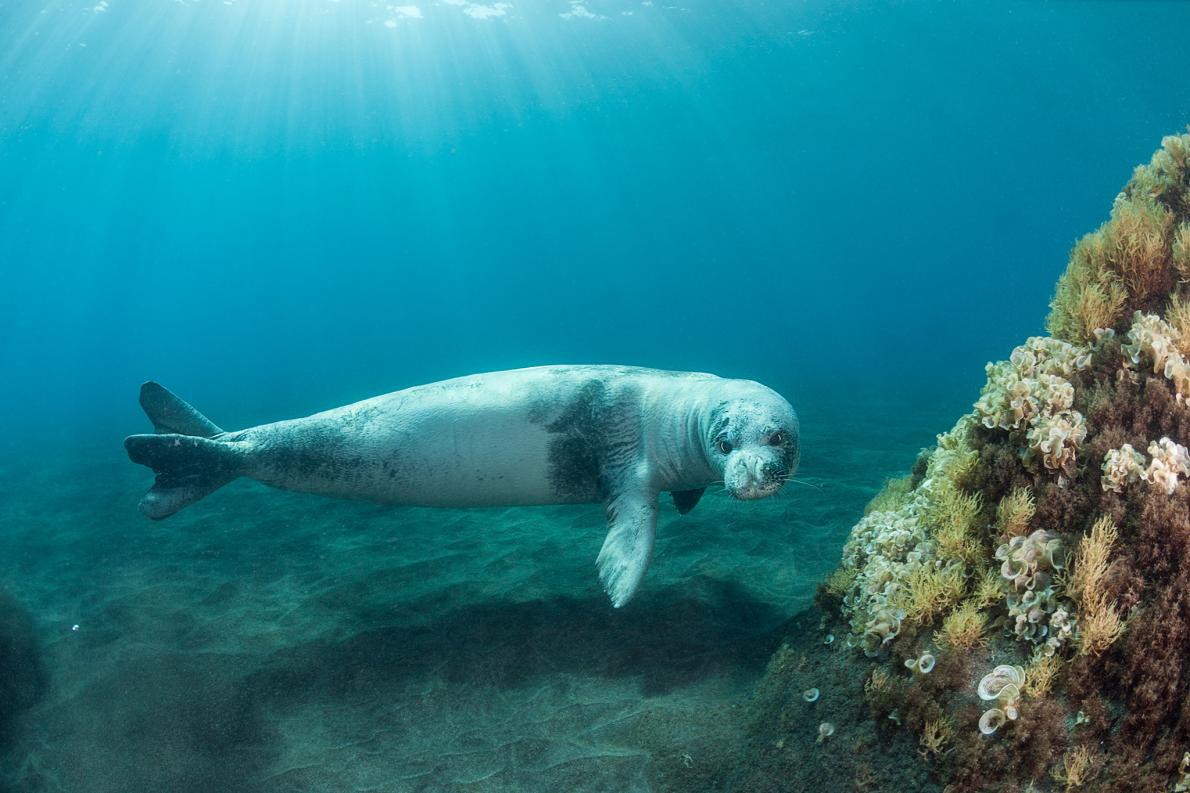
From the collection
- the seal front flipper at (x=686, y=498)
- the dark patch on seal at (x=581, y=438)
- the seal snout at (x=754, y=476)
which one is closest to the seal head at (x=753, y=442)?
the seal snout at (x=754, y=476)

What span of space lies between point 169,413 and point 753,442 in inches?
226

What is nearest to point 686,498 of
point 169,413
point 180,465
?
point 180,465

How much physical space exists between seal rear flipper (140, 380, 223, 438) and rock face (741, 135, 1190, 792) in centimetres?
595

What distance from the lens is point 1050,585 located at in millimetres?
2871

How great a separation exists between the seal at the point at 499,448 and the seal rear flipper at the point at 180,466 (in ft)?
0.03

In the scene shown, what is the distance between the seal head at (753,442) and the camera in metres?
4.41

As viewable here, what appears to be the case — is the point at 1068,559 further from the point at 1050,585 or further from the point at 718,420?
the point at 718,420

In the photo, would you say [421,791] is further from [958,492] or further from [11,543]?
[11,543]

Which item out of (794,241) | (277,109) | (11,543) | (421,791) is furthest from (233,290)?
(421,791)

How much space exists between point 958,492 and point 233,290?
152m

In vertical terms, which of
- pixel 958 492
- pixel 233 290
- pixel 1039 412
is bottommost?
pixel 233 290

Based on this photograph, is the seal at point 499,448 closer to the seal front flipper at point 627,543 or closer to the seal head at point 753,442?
the seal front flipper at point 627,543

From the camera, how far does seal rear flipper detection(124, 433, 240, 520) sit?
19.0 ft

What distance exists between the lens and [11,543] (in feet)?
30.1
